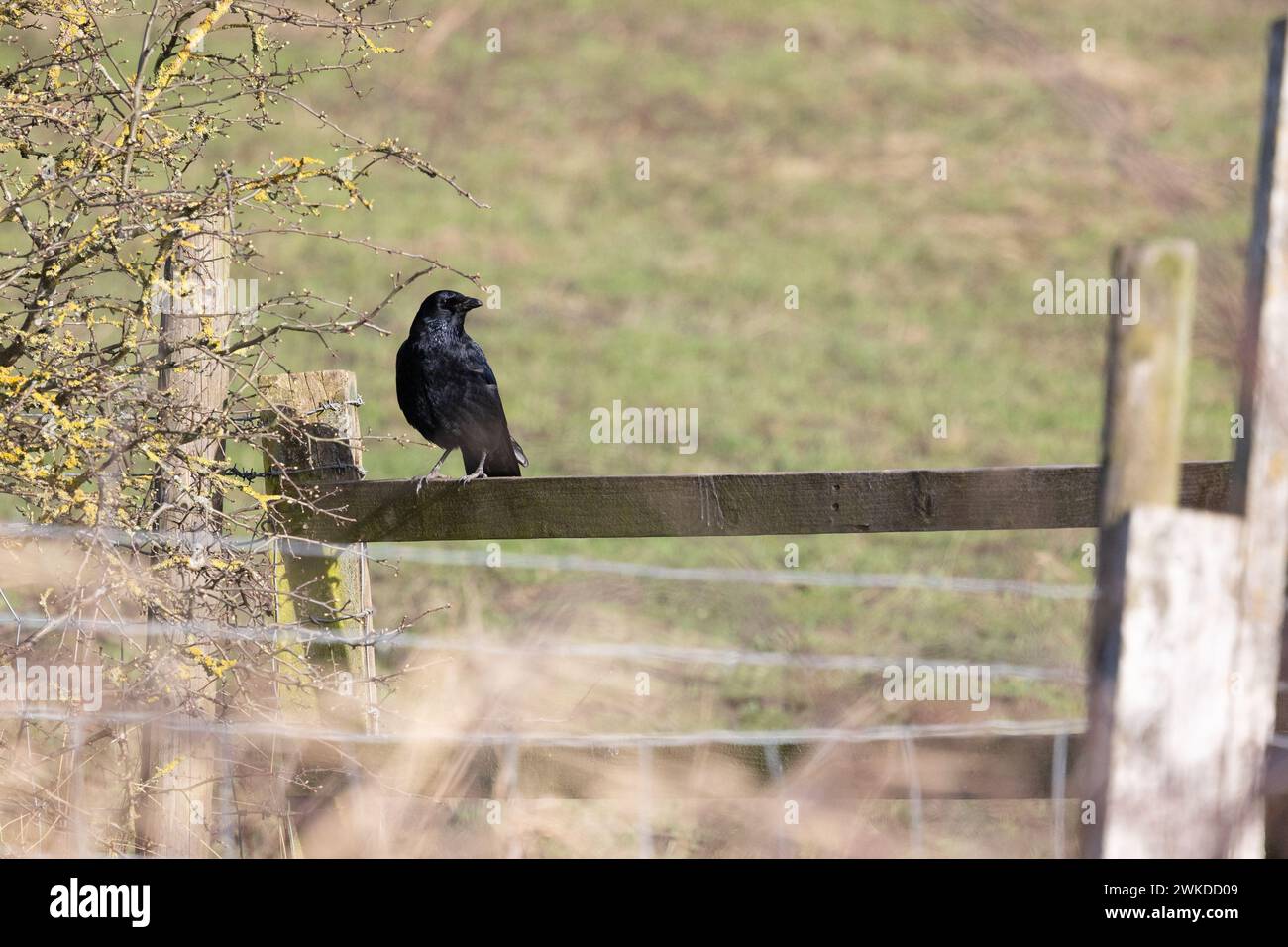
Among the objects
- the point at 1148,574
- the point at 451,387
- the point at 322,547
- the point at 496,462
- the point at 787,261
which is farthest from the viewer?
the point at 787,261

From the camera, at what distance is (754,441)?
11.7 m

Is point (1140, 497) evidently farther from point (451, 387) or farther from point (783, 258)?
point (783, 258)

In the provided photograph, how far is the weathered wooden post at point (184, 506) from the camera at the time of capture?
329 cm

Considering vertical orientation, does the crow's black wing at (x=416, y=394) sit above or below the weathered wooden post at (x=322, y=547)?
above

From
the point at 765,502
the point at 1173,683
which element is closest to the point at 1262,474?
the point at 1173,683

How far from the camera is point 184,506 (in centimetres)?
341

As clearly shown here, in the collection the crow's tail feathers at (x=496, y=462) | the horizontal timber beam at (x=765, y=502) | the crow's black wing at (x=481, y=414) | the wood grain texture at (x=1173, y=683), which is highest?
the crow's black wing at (x=481, y=414)

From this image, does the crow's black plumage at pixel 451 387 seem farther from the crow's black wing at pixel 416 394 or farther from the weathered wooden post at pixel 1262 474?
the weathered wooden post at pixel 1262 474

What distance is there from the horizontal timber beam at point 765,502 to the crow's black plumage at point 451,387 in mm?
1410

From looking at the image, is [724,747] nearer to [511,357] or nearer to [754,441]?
[754,441]

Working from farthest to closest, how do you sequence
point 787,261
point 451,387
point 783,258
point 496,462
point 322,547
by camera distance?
point 783,258 < point 787,261 < point 496,462 < point 451,387 < point 322,547

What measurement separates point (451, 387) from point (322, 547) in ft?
4.60

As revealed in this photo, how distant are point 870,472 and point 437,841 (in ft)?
4.86

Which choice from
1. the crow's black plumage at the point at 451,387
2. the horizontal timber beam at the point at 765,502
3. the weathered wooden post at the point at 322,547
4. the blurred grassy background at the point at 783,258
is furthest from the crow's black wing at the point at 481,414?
the horizontal timber beam at the point at 765,502
